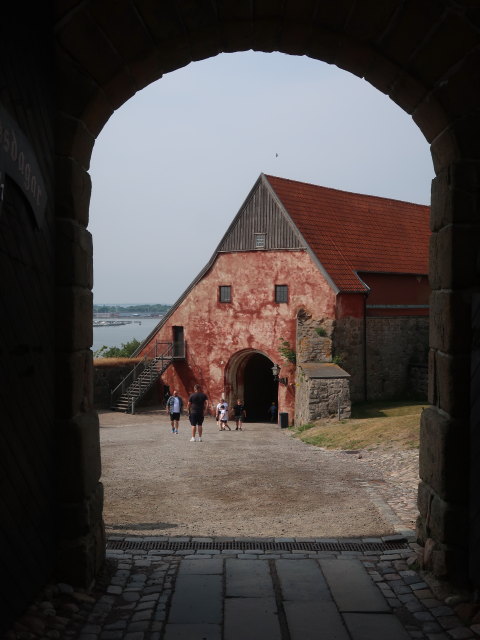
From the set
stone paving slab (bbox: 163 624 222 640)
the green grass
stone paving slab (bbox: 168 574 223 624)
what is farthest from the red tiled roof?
stone paving slab (bbox: 163 624 222 640)

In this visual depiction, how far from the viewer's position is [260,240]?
24.3m

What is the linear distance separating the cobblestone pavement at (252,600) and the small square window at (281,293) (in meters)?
18.3

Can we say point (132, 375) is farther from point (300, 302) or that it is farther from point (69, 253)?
point (69, 253)

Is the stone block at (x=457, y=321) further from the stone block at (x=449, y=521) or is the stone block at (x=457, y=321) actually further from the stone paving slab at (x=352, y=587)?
the stone paving slab at (x=352, y=587)

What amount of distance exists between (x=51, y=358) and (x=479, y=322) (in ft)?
9.44

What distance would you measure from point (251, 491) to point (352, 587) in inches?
161

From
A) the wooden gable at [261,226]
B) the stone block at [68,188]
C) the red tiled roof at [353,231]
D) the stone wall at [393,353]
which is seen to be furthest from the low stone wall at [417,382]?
the stone block at [68,188]

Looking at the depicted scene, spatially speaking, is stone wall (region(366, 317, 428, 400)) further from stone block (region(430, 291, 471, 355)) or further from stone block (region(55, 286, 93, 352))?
stone block (region(55, 286, 93, 352))

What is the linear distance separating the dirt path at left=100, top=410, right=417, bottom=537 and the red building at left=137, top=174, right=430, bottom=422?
9180 millimetres

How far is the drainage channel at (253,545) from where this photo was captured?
5.58 metres

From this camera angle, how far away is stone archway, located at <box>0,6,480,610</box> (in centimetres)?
430

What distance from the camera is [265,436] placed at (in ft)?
58.1

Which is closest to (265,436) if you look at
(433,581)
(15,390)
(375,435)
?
(375,435)

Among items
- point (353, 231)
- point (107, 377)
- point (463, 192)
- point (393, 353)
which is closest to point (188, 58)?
point (463, 192)
